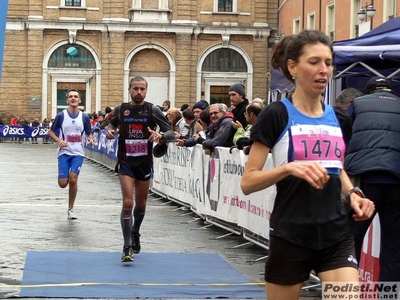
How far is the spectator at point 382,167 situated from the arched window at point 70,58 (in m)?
49.6

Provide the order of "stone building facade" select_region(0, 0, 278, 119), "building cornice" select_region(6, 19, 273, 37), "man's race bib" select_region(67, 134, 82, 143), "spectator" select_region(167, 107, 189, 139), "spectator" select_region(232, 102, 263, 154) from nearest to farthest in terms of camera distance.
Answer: "spectator" select_region(232, 102, 263, 154) → "man's race bib" select_region(67, 134, 82, 143) → "spectator" select_region(167, 107, 189, 139) → "building cornice" select_region(6, 19, 273, 37) → "stone building facade" select_region(0, 0, 278, 119)

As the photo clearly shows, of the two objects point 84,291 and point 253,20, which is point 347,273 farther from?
point 253,20

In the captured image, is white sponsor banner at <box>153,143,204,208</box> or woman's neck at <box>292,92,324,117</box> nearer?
woman's neck at <box>292,92,324,117</box>

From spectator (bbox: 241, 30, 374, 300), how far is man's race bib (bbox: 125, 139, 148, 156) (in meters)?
5.86

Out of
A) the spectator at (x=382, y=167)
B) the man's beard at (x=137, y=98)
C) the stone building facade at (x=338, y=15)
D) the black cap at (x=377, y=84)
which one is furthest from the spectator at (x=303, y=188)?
the stone building facade at (x=338, y=15)

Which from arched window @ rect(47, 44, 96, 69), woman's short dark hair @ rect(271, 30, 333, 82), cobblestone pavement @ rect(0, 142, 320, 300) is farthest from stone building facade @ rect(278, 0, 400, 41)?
woman's short dark hair @ rect(271, 30, 333, 82)

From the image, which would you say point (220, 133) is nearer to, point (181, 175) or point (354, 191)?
point (181, 175)

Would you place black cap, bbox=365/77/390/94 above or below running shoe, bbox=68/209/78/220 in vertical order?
above

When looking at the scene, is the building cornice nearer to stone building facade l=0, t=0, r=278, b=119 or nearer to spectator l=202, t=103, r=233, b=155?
stone building facade l=0, t=0, r=278, b=119

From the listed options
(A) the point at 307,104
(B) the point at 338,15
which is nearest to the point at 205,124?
(A) the point at 307,104

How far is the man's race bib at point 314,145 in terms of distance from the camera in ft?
16.3

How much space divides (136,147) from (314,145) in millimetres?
6000

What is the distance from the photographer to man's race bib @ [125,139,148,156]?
10.8 m

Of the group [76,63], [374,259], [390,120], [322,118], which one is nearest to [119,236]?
[374,259]
